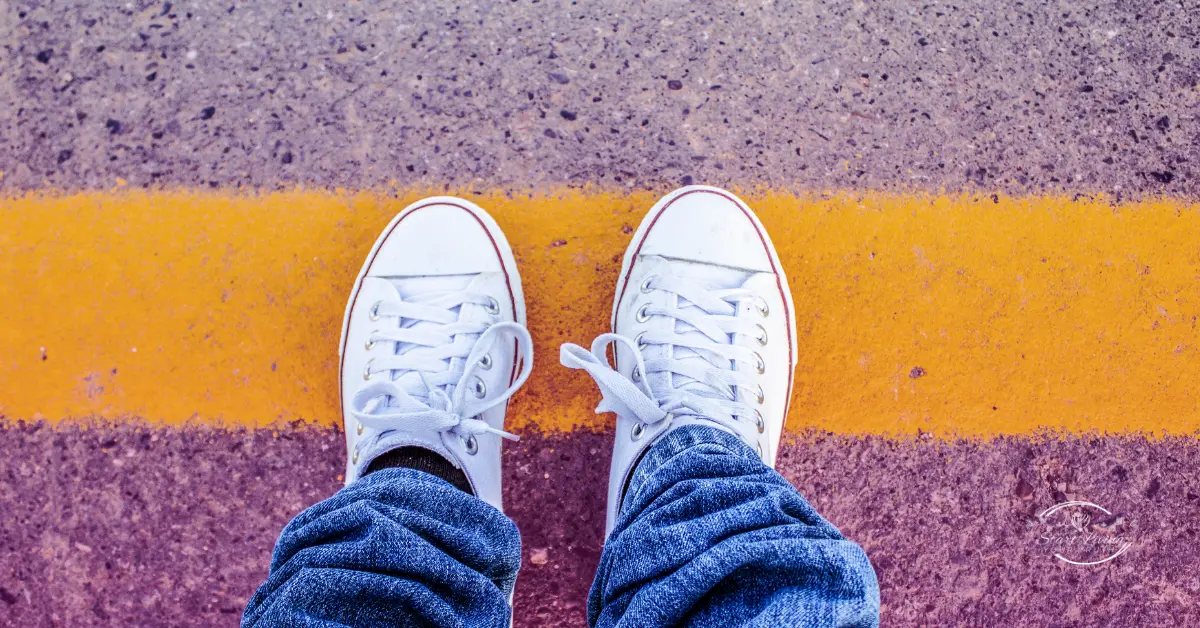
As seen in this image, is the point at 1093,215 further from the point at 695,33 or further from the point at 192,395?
the point at 192,395

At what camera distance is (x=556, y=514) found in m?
1.53

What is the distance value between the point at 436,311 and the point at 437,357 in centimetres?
11

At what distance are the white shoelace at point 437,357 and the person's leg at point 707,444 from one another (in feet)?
0.84

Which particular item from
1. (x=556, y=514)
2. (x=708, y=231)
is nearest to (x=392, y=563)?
(x=556, y=514)

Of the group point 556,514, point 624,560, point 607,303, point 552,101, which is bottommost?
point 556,514

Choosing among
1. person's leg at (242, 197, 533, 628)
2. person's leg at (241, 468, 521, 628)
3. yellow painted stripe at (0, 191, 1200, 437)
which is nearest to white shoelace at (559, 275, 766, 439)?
yellow painted stripe at (0, 191, 1200, 437)

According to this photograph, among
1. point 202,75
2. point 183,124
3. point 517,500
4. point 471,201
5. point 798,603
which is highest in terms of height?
point 202,75

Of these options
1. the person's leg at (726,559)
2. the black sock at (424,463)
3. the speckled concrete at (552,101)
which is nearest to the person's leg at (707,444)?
the person's leg at (726,559)

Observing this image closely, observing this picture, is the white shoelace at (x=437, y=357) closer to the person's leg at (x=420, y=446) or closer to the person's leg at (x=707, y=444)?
the person's leg at (x=420, y=446)

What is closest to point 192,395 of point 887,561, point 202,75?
point 202,75

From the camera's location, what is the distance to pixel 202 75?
1.52 metres

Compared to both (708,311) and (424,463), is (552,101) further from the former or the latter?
(424,463)

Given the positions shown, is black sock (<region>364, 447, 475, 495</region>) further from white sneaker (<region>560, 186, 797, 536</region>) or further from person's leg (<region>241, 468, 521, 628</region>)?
white sneaker (<region>560, 186, 797, 536</region>)

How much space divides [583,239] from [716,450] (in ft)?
1.94
